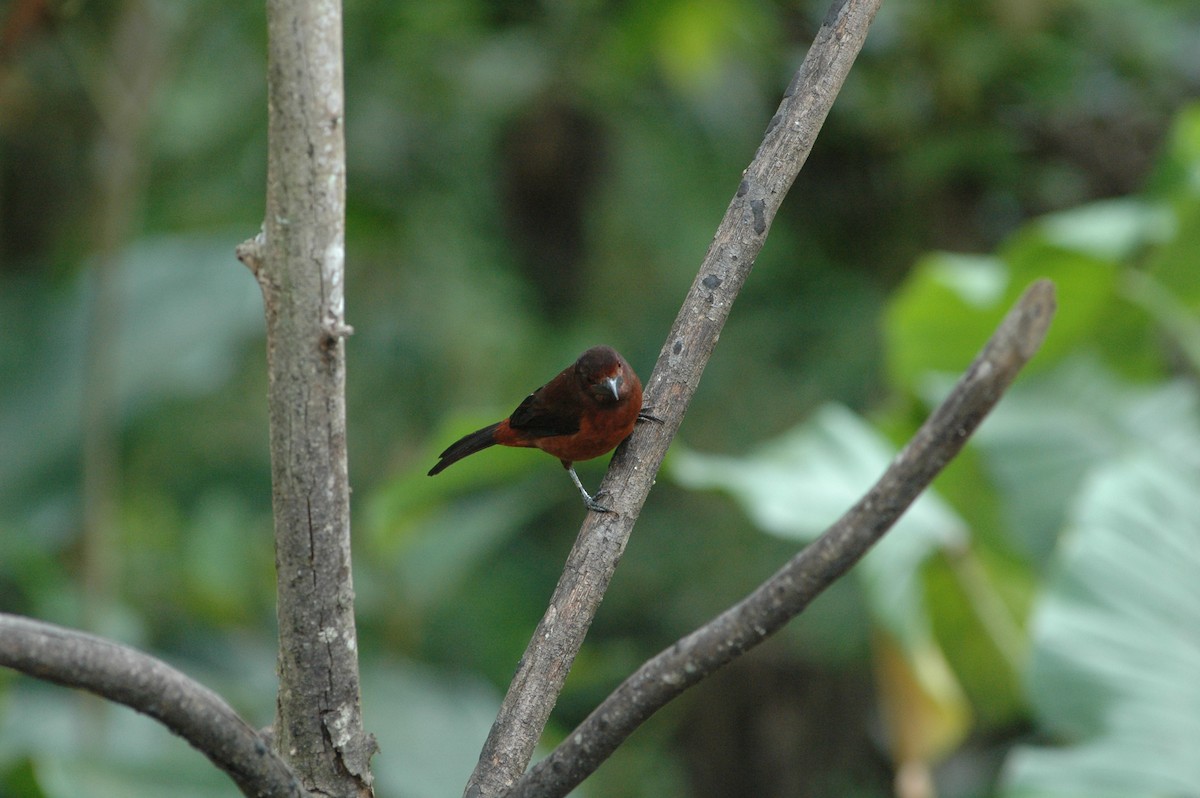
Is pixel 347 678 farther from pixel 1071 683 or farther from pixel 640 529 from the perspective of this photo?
pixel 640 529

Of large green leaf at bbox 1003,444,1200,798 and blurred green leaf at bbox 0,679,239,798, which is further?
blurred green leaf at bbox 0,679,239,798

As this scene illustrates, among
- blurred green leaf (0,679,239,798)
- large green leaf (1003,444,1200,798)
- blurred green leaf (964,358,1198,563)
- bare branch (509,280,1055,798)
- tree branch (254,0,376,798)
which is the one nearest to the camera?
→ bare branch (509,280,1055,798)

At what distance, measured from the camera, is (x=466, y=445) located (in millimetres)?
2049

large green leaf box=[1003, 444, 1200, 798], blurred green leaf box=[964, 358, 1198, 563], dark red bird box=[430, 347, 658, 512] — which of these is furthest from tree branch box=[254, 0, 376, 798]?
blurred green leaf box=[964, 358, 1198, 563]

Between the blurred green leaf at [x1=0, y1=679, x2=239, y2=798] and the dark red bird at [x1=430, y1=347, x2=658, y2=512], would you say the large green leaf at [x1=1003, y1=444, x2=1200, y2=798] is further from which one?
the blurred green leaf at [x1=0, y1=679, x2=239, y2=798]

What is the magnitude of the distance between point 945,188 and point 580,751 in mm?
4516

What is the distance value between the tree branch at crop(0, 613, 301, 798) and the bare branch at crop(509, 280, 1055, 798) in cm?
24

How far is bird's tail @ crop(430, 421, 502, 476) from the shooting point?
79.4 inches

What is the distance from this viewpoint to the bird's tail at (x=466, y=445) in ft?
6.62

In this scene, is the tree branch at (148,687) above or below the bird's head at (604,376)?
below

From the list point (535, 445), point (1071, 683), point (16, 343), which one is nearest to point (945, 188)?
point (1071, 683)

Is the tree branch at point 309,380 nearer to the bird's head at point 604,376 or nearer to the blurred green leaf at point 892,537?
the bird's head at point 604,376

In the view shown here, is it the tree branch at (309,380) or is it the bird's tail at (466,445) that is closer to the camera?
the tree branch at (309,380)

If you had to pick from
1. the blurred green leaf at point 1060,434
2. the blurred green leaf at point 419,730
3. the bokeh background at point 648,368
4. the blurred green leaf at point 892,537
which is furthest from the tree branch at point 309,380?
the blurred green leaf at point 1060,434
